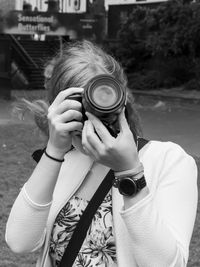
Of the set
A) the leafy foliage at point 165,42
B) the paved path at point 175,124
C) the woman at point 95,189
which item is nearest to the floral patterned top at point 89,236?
the woman at point 95,189

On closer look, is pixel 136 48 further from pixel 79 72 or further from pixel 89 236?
pixel 89 236

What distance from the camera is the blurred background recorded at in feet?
55.4

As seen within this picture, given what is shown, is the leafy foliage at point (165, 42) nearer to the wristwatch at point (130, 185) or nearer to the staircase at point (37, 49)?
the staircase at point (37, 49)

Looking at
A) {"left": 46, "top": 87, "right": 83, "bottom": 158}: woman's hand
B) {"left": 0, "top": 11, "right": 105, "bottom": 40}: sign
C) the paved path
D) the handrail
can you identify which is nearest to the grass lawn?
{"left": 46, "top": 87, "right": 83, "bottom": 158}: woman's hand

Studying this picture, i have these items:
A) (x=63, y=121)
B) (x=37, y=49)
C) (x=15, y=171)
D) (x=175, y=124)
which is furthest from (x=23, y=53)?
(x=63, y=121)

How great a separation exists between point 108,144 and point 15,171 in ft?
21.4

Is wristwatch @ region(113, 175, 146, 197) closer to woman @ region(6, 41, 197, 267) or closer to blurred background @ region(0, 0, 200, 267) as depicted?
woman @ region(6, 41, 197, 267)

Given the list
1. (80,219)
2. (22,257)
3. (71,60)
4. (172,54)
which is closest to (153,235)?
(80,219)

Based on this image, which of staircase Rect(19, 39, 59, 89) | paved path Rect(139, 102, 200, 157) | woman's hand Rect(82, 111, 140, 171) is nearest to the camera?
woman's hand Rect(82, 111, 140, 171)

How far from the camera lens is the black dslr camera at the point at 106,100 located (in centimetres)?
155

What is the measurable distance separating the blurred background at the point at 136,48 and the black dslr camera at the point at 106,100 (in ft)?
33.7

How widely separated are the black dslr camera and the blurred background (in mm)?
10257

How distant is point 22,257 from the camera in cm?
486

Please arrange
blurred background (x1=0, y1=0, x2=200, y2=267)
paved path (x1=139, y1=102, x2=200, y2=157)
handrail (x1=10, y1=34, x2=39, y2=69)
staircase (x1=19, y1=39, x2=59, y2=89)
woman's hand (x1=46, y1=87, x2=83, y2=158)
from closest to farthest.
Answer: woman's hand (x1=46, y1=87, x2=83, y2=158) → paved path (x1=139, y1=102, x2=200, y2=157) → blurred background (x1=0, y1=0, x2=200, y2=267) → handrail (x1=10, y1=34, x2=39, y2=69) → staircase (x1=19, y1=39, x2=59, y2=89)
